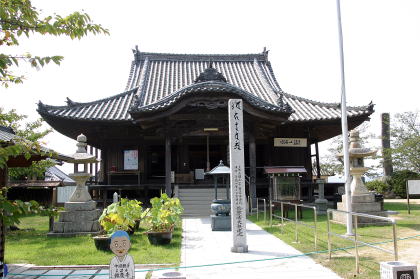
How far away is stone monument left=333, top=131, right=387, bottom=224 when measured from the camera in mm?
11562

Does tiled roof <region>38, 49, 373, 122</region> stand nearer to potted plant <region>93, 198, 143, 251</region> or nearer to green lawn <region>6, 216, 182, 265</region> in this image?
green lawn <region>6, 216, 182, 265</region>

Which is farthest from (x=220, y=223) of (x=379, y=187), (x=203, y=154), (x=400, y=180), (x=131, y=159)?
(x=400, y=180)

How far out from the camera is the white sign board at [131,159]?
62.2 feet

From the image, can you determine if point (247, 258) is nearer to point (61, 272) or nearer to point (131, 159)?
point (61, 272)

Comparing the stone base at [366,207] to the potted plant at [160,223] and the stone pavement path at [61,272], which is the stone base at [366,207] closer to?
the potted plant at [160,223]

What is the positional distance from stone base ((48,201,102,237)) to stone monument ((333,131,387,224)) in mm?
7970

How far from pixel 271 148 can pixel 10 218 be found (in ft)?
56.7

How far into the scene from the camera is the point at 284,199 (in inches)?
563

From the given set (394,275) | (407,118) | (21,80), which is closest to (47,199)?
(21,80)

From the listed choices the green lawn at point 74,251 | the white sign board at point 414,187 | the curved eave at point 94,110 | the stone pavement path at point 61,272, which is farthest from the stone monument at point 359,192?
the curved eave at point 94,110

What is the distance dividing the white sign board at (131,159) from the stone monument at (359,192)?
10.4 meters

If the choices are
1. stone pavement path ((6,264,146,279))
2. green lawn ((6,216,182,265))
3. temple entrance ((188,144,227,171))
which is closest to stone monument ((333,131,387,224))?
green lawn ((6,216,182,265))

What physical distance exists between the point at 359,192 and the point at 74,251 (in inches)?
343

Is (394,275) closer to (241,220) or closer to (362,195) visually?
(241,220)
